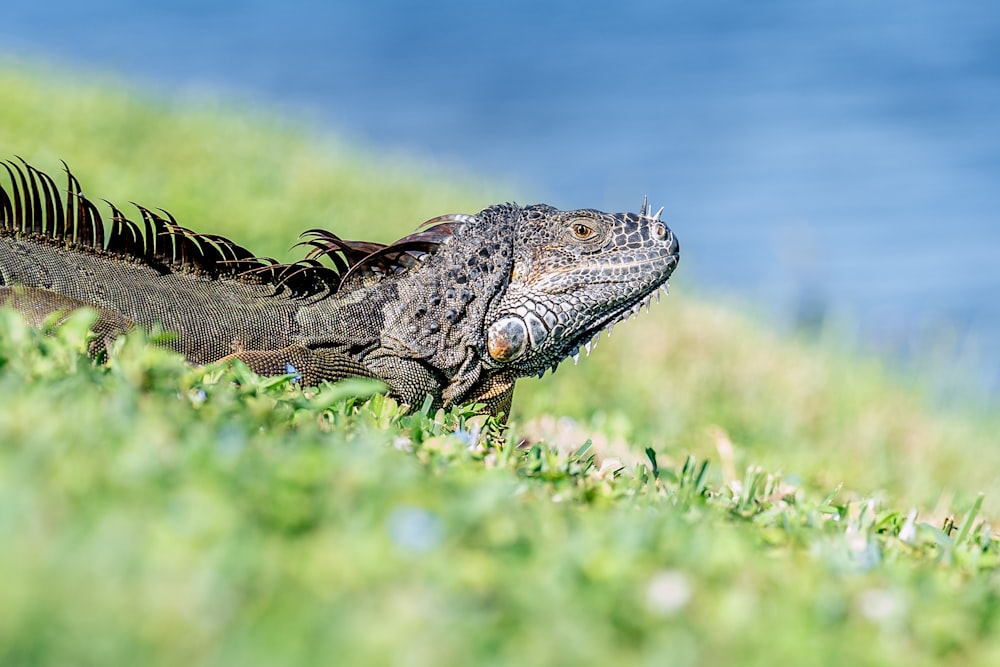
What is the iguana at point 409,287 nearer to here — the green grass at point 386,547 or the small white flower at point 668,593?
the green grass at point 386,547

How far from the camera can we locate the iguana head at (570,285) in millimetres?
6512

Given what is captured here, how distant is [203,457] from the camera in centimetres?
309

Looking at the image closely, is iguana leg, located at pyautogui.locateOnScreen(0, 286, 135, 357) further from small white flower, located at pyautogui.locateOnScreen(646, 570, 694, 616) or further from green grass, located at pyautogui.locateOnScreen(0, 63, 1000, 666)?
small white flower, located at pyautogui.locateOnScreen(646, 570, 694, 616)

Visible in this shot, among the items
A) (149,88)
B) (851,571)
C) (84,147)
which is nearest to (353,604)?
(851,571)

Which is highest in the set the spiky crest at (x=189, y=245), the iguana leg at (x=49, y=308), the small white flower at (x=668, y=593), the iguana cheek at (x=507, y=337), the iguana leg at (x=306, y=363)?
the spiky crest at (x=189, y=245)

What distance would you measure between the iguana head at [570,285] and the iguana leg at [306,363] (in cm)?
74

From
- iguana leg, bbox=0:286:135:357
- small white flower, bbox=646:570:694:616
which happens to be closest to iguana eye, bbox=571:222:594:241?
iguana leg, bbox=0:286:135:357

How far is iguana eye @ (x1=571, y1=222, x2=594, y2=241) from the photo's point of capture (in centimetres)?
666

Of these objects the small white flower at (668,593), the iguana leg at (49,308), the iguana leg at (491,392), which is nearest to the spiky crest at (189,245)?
the iguana leg at (49,308)

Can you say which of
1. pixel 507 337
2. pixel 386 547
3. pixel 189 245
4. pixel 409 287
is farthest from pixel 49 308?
pixel 386 547

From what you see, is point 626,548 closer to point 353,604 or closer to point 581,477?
point 353,604

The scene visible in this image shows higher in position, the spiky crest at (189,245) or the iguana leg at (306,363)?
the spiky crest at (189,245)

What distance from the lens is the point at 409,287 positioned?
6598 millimetres

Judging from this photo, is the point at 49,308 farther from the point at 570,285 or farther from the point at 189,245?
the point at 570,285
